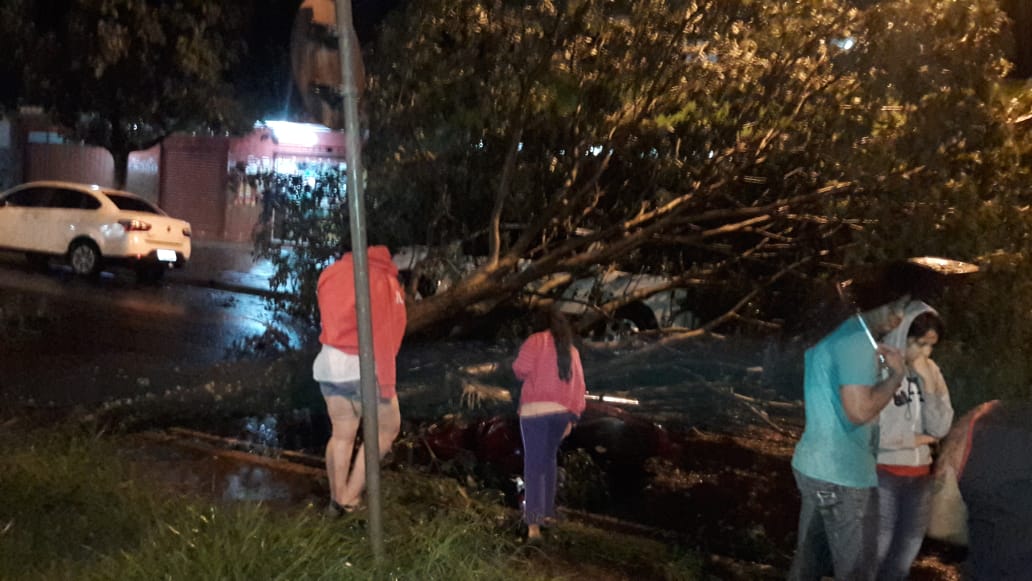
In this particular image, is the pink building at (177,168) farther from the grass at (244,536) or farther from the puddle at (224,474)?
the grass at (244,536)

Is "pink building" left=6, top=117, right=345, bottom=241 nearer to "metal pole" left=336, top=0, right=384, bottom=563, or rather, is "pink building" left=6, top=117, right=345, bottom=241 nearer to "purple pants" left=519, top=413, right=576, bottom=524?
"purple pants" left=519, top=413, right=576, bottom=524

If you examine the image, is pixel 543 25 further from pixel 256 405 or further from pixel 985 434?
pixel 985 434

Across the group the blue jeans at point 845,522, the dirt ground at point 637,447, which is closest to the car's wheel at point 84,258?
the dirt ground at point 637,447

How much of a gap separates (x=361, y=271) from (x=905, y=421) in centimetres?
237

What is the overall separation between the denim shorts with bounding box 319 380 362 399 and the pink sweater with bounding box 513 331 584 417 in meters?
0.84

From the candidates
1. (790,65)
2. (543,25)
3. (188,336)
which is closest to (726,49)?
(790,65)

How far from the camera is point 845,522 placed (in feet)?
13.4

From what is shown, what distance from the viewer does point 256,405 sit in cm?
855

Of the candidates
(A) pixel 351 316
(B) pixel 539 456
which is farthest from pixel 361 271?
(B) pixel 539 456

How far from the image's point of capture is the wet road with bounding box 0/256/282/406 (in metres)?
9.02

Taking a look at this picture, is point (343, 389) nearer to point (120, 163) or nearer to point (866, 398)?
point (866, 398)

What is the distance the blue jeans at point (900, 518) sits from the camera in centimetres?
438

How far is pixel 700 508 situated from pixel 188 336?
700 cm

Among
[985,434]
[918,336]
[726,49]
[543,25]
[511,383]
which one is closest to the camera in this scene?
[985,434]
